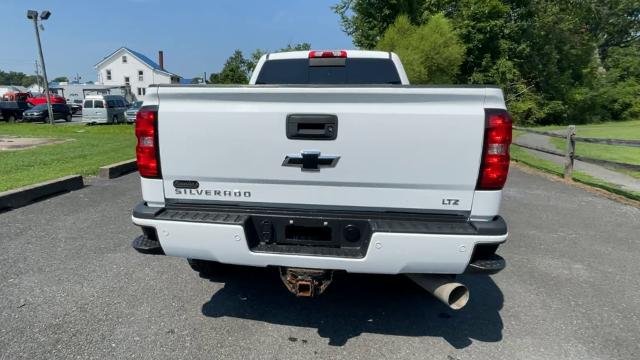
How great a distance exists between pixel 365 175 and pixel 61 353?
7.46 feet

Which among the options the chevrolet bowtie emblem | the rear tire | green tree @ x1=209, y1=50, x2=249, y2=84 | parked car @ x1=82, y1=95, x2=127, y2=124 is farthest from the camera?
green tree @ x1=209, y1=50, x2=249, y2=84

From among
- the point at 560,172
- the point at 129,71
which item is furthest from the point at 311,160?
the point at 129,71

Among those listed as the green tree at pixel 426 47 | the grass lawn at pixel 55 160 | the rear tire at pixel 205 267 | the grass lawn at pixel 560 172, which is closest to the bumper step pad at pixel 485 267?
the rear tire at pixel 205 267

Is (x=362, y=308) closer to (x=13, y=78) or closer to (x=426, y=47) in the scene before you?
(x=426, y=47)

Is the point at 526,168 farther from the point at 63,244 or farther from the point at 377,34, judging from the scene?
the point at 377,34

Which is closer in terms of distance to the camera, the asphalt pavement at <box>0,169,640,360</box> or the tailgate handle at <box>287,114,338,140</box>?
the tailgate handle at <box>287,114,338,140</box>

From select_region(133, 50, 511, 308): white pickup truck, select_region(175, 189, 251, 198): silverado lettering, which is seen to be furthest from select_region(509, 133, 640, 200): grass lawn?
select_region(175, 189, 251, 198): silverado lettering

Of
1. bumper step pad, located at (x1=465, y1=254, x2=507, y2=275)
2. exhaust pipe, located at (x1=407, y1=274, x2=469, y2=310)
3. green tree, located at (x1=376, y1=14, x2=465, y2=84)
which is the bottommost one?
exhaust pipe, located at (x1=407, y1=274, x2=469, y2=310)

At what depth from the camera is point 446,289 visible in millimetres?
2736

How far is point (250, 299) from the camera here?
3.64 m

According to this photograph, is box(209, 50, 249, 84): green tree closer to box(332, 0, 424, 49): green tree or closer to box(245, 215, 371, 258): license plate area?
box(332, 0, 424, 49): green tree

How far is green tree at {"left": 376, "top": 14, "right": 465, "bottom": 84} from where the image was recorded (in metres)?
22.8

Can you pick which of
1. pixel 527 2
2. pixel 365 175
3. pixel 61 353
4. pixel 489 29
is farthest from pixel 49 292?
pixel 527 2

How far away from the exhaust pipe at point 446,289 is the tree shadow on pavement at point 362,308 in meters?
0.45
